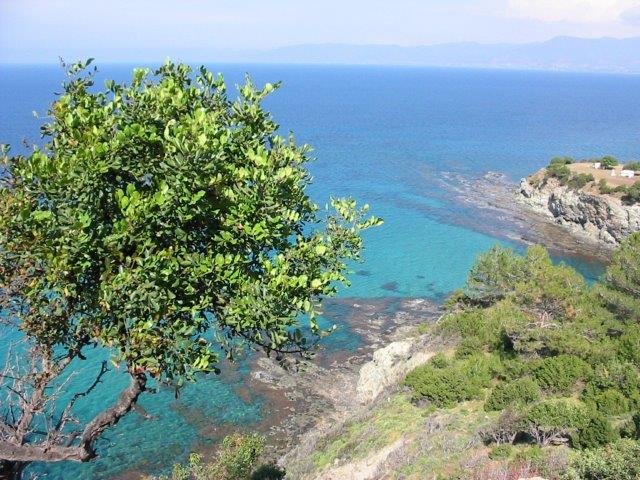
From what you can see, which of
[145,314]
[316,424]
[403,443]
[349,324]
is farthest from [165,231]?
[349,324]

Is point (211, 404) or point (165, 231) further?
point (211, 404)

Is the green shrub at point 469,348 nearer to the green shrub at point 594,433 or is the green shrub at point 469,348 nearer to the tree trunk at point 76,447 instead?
the green shrub at point 594,433

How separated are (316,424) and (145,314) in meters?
26.1

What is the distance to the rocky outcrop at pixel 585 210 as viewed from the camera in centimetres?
6141

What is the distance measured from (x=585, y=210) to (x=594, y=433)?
5358 centimetres

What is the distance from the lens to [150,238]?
295 inches

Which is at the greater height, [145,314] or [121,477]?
[145,314]

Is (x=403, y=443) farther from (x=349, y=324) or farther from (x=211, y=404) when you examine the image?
(x=349, y=324)

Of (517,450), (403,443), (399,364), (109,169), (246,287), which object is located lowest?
(399,364)

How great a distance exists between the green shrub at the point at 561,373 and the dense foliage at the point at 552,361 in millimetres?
43

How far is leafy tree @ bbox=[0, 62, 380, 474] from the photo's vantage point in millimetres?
7133

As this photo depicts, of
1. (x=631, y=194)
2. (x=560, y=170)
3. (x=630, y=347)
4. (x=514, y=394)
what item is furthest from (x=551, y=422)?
(x=560, y=170)

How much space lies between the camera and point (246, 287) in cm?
780

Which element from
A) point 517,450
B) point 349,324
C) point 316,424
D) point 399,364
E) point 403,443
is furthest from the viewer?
point 349,324
